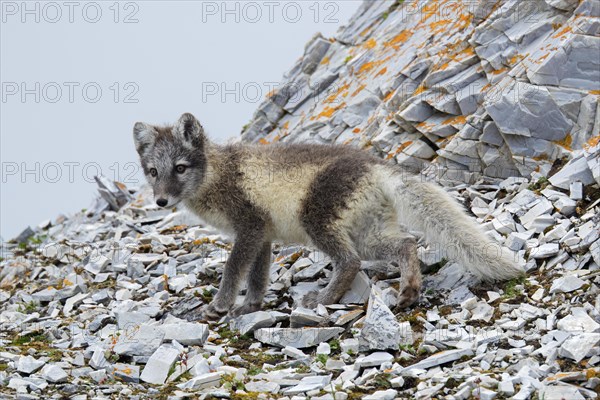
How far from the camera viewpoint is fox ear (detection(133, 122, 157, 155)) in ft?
30.0

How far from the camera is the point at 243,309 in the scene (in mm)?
8625

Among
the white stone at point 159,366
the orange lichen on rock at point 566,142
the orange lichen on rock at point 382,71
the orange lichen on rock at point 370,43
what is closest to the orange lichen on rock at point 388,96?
the orange lichen on rock at point 382,71

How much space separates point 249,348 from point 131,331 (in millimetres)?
1336

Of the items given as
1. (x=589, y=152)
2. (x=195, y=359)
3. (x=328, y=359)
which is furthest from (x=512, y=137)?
(x=195, y=359)

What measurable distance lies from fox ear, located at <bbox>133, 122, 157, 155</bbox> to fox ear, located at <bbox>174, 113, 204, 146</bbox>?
1.02 feet

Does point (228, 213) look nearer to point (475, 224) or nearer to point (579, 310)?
point (475, 224)

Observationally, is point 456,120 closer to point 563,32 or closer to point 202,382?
point 563,32

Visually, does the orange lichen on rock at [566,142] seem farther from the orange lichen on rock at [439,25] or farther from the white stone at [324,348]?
the white stone at [324,348]

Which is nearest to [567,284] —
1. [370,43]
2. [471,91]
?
[471,91]

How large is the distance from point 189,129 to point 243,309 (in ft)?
7.28

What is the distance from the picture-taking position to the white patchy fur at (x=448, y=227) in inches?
294

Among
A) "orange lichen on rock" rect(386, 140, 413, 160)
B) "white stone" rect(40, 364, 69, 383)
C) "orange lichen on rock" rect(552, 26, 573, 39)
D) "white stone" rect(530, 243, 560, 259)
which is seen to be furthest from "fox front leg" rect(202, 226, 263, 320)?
"orange lichen on rock" rect(552, 26, 573, 39)

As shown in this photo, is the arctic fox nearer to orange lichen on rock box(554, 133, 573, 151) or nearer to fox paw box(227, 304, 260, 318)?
fox paw box(227, 304, 260, 318)

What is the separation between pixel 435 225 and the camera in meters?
7.75
